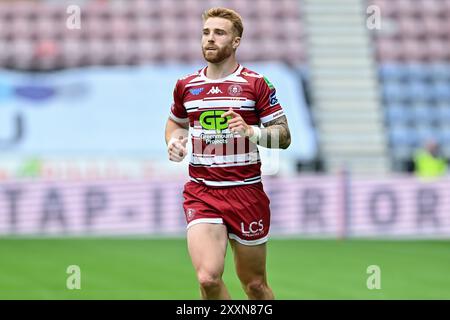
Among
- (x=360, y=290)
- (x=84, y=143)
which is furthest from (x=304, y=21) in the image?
(x=360, y=290)

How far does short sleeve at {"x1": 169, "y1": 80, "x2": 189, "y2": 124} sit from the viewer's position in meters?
6.87

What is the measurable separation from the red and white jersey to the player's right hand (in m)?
0.18

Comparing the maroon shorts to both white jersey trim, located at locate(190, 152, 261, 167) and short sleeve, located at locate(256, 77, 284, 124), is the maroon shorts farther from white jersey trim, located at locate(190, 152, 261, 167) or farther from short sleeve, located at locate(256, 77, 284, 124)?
short sleeve, located at locate(256, 77, 284, 124)

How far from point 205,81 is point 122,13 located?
19.0m

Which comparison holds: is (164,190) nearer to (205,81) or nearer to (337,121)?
(337,121)

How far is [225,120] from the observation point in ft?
21.8

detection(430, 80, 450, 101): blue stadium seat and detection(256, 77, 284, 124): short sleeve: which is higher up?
detection(256, 77, 284, 124): short sleeve

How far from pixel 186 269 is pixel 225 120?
19.4ft

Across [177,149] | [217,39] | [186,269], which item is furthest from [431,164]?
[177,149]

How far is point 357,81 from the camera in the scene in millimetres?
24938

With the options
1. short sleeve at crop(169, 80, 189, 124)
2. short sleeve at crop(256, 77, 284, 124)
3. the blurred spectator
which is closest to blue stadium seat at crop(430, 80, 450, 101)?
the blurred spectator

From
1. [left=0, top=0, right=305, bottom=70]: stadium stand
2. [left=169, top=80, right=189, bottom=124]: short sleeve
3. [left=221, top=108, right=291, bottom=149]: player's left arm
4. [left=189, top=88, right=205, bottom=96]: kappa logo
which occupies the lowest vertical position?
[left=221, top=108, right=291, bottom=149]: player's left arm

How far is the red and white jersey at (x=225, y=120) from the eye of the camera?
667 centimetres

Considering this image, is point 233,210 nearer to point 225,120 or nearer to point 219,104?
point 225,120
